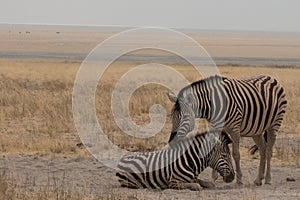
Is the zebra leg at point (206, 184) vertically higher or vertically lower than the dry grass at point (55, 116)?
higher

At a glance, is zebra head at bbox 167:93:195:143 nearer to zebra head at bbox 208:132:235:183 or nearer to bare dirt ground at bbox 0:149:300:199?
zebra head at bbox 208:132:235:183

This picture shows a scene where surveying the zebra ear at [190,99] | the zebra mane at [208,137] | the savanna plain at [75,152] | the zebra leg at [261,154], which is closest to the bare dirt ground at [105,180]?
the savanna plain at [75,152]

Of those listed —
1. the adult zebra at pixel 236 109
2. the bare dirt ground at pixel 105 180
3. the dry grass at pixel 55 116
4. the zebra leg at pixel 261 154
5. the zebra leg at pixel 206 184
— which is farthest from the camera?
the dry grass at pixel 55 116

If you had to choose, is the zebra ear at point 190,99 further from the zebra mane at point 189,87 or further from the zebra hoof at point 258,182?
the zebra hoof at point 258,182

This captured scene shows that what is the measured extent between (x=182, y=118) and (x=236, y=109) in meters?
0.90

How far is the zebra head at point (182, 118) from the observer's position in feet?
30.4

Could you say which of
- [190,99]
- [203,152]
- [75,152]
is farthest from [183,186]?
[75,152]

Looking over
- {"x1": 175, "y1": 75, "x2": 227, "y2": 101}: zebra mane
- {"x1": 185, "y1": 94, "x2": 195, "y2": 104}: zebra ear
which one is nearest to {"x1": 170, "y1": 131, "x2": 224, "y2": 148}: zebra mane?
{"x1": 185, "y1": 94, "x2": 195, "y2": 104}: zebra ear

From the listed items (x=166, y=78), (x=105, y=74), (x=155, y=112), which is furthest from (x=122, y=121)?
(x=105, y=74)

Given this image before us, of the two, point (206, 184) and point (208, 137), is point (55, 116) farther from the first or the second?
point (206, 184)

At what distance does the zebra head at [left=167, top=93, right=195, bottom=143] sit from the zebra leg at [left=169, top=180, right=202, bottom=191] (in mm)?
669

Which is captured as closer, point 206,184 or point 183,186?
point 183,186

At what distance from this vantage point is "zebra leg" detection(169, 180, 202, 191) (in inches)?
348

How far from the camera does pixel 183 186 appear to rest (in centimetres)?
892
